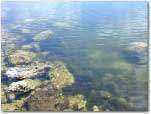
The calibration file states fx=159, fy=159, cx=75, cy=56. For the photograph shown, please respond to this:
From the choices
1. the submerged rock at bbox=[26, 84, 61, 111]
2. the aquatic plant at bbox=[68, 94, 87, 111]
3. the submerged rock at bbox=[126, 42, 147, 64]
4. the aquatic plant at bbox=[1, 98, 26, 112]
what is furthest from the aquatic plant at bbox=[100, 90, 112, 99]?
the aquatic plant at bbox=[1, 98, 26, 112]

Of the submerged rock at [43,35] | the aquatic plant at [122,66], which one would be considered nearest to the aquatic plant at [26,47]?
the submerged rock at [43,35]

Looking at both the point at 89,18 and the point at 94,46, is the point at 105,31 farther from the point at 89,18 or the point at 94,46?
the point at 89,18

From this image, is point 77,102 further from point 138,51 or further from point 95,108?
point 138,51

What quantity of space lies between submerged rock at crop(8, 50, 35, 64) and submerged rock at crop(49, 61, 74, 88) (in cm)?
446

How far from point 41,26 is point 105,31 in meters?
14.6

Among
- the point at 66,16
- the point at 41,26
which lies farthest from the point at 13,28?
the point at 66,16

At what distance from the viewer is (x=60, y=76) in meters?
20.2

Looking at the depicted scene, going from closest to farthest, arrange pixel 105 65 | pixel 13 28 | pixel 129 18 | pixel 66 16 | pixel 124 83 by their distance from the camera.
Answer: pixel 124 83
pixel 105 65
pixel 13 28
pixel 129 18
pixel 66 16

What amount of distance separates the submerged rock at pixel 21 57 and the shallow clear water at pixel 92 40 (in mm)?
1193

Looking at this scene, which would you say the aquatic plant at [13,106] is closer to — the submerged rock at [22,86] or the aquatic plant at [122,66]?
the submerged rock at [22,86]

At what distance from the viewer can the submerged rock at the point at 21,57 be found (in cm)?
2294

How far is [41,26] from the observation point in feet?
119

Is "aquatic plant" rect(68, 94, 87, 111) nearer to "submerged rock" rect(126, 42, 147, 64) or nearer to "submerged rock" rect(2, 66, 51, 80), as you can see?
"submerged rock" rect(2, 66, 51, 80)

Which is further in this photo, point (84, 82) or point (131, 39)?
point (131, 39)
